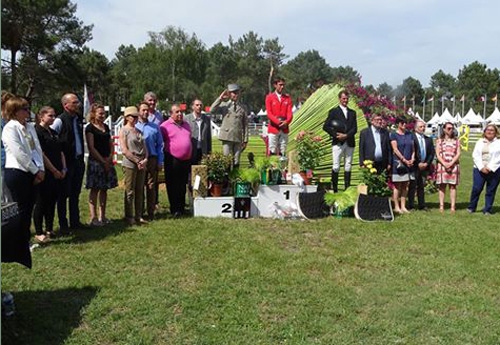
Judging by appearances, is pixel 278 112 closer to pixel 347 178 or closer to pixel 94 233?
pixel 347 178

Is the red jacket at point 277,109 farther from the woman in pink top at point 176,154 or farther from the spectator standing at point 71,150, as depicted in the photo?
the spectator standing at point 71,150

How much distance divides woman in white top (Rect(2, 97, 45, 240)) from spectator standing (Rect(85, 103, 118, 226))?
137cm

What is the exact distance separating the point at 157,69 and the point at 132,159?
51.0m

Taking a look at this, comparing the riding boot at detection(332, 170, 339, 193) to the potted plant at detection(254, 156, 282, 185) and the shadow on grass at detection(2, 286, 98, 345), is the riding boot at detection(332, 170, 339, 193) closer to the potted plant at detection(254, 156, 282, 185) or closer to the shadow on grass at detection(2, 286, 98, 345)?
the potted plant at detection(254, 156, 282, 185)

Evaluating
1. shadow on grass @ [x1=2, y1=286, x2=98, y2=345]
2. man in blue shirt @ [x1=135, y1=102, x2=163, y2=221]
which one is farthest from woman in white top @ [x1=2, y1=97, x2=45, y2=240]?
man in blue shirt @ [x1=135, y1=102, x2=163, y2=221]

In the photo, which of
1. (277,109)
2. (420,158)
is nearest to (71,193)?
(277,109)

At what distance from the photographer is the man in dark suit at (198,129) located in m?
7.66

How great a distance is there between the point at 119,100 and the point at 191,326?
56.2m

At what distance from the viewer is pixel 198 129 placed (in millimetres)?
7762

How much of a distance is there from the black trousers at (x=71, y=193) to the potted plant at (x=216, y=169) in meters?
1.79

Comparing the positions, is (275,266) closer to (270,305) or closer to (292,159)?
(270,305)

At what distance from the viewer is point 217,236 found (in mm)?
6066

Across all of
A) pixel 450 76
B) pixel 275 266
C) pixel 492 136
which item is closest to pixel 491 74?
pixel 450 76

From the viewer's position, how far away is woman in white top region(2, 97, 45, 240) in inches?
185
